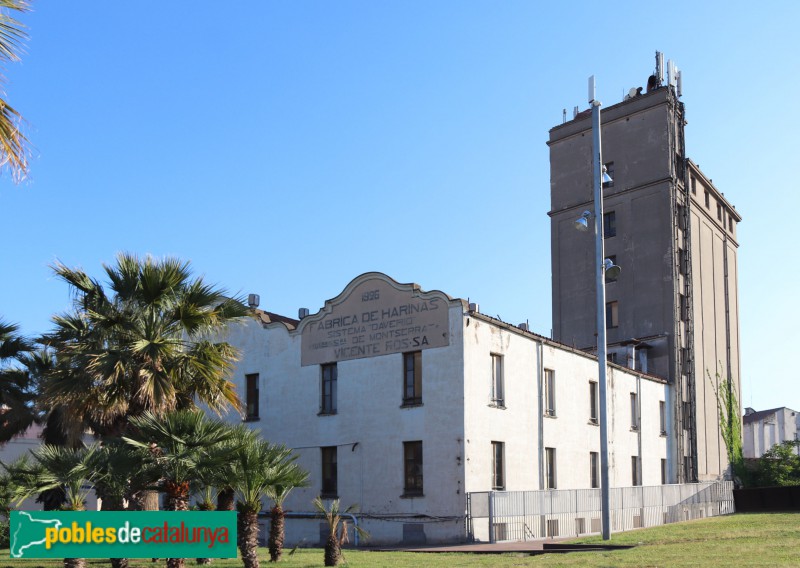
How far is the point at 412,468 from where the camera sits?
3130 cm

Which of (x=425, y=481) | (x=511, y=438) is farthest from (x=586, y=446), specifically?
(x=425, y=481)

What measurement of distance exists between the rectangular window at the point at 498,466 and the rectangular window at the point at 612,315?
68.3 feet

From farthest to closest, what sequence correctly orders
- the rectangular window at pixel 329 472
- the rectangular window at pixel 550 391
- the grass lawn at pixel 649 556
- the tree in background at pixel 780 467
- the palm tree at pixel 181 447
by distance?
the tree in background at pixel 780 467 < the rectangular window at pixel 550 391 < the rectangular window at pixel 329 472 < the grass lawn at pixel 649 556 < the palm tree at pixel 181 447

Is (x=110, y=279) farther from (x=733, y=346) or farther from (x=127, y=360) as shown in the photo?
(x=733, y=346)

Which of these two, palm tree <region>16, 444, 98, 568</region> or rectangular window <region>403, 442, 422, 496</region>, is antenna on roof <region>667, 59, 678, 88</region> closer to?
rectangular window <region>403, 442, 422, 496</region>

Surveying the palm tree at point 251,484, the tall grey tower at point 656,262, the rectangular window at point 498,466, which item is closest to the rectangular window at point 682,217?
the tall grey tower at point 656,262

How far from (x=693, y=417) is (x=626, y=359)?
5.12 m

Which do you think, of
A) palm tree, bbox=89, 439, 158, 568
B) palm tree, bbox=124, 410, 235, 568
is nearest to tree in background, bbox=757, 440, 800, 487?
palm tree, bbox=124, 410, 235, 568

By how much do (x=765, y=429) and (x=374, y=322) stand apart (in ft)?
168

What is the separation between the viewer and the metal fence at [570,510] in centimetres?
2967

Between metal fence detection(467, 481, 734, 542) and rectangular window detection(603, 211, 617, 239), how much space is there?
15.4 m

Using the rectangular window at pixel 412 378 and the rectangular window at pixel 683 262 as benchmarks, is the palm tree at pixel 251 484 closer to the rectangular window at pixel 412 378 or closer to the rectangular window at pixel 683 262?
the rectangular window at pixel 412 378

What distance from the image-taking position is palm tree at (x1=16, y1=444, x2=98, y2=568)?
16609 millimetres

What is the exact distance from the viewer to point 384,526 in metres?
31.3
